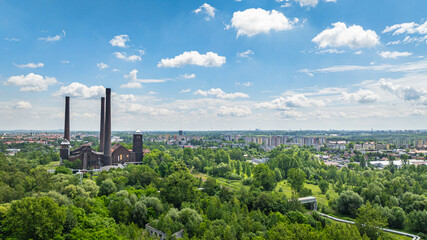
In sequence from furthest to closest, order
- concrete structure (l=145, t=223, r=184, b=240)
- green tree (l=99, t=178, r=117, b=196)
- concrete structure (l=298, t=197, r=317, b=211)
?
concrete structure (l=298, t=197, r=317, b=211), green tree (l=99, t=178, r=117, b=196), concrete structure (l=145, t=223, r=184, b=240)

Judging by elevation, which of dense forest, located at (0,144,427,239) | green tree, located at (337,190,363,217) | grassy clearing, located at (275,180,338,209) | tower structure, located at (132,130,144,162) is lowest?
grassy clearing, located at (275,180,338,209)

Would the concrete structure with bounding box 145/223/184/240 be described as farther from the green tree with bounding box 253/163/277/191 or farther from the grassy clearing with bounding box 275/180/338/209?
the grassy clearing with bounding box 275/180/338/209

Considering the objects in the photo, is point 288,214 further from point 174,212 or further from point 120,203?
point 120,203

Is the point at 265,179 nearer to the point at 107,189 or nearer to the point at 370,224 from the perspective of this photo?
the point at 370,224

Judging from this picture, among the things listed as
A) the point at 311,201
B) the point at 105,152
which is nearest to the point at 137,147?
the point at 105,152

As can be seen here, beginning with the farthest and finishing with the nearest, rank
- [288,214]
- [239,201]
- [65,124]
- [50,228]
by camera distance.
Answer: [65,124] → [239,201] → [288,214] → [50,228]

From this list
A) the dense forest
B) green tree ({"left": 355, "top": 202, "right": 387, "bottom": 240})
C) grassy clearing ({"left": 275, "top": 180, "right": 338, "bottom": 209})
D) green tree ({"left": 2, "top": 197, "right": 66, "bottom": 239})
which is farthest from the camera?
grassy clearing ({"left": 275, "top": 180, "right": 338, "bottom": 209})

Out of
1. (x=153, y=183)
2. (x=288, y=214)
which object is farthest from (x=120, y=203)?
(x=288, y=214)

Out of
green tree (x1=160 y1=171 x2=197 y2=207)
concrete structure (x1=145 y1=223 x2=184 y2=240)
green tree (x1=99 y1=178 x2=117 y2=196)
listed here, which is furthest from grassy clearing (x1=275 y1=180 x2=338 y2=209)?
green tree (x1=99 y1=178 x2=117 y2=196)
